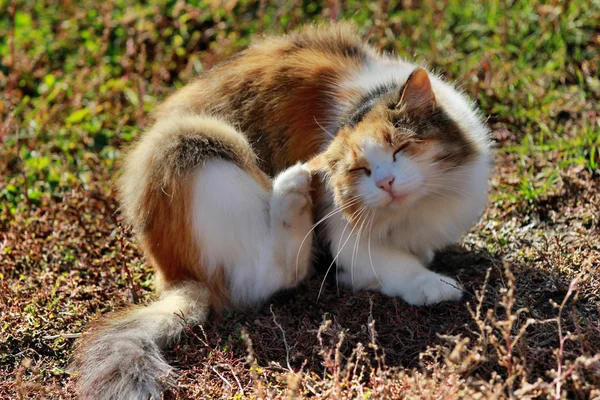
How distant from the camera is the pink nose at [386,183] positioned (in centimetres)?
316

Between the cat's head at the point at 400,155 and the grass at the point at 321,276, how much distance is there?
0.54 m

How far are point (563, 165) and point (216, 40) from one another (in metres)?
3.07

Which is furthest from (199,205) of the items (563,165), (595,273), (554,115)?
(554,115)

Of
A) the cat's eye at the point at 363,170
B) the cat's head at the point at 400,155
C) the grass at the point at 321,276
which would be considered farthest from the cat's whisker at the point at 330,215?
the grass at the point at 321,276

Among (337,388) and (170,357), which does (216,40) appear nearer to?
(170,357)

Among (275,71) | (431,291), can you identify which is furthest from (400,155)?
(275,71)

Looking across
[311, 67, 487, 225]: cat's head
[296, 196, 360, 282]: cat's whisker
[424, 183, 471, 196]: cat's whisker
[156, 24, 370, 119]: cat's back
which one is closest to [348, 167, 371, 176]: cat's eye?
[311, 67, 487, 225]: cat's head

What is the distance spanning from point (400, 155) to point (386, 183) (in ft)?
0.50

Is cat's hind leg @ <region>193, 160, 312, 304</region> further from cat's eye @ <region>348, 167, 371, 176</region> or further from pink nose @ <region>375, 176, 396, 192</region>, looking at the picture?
pink nose @ <region>375, 176, 396, 192</region>

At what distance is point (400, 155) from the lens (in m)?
3.22

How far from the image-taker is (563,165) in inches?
174

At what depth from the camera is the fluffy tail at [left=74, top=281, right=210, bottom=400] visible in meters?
2.93

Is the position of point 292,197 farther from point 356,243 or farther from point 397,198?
point 397,198

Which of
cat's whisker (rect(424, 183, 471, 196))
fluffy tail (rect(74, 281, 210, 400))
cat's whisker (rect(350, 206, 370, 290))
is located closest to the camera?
fluffy tail (rect(74, 281, 210, 400))
